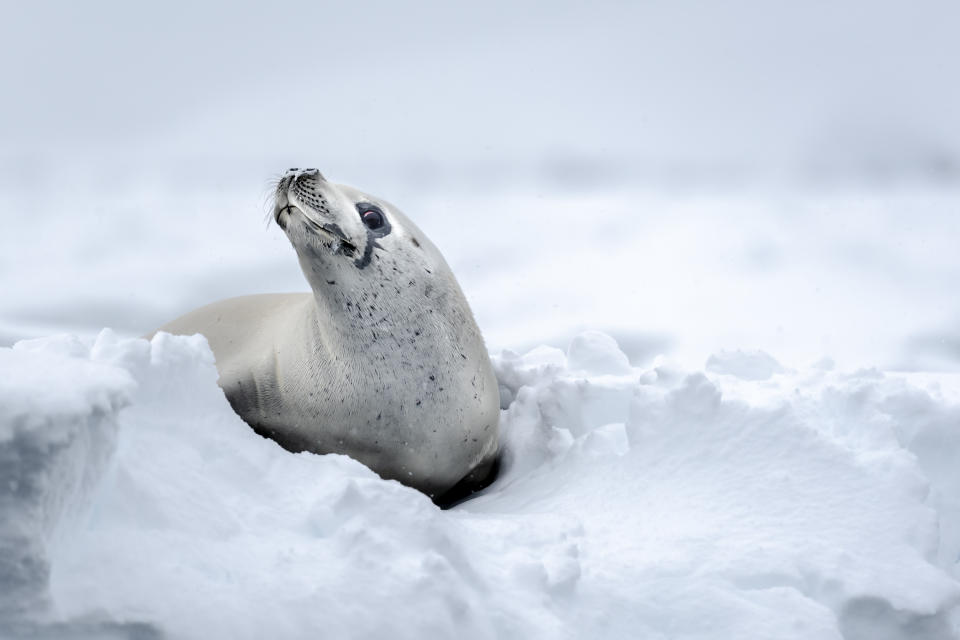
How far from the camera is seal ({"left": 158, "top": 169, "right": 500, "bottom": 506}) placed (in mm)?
2705

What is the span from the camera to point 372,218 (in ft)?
9.16

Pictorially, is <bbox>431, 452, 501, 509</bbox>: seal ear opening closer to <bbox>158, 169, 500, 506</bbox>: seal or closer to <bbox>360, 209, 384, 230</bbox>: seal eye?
<bbox>158, 169, 500, 506</bbox>: seal

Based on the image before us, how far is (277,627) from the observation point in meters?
1.61

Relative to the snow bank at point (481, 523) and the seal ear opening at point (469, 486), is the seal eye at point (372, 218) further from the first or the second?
the seal ear opening at point (469, 486)

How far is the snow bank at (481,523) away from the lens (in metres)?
1.54

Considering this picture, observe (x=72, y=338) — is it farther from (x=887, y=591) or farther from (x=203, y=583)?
(x=887, y=591)

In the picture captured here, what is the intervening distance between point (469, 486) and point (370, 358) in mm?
609

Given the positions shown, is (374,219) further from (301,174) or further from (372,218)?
(301,174)

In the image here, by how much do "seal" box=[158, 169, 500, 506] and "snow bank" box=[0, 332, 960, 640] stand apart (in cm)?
29

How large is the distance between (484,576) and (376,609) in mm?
281

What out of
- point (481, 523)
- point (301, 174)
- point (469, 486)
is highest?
point (301, 174)

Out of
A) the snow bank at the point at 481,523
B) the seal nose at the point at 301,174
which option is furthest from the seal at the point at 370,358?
the snow bank at the point at 481,523

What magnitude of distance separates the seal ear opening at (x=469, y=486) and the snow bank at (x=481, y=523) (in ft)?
0.20

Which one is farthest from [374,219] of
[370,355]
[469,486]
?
[469,486]
